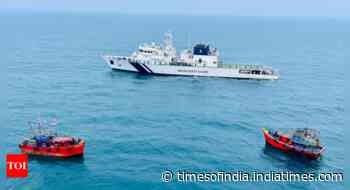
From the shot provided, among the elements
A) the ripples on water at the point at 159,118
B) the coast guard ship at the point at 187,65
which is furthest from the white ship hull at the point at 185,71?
the ripples on water at the point at 159,118

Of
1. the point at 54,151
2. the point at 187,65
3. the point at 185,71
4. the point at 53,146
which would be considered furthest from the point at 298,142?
the point at 187,65

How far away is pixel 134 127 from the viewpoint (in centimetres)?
8719

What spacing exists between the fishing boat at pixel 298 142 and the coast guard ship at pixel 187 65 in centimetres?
6286

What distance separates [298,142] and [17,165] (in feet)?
164

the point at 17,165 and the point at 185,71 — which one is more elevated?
the point at 185,71

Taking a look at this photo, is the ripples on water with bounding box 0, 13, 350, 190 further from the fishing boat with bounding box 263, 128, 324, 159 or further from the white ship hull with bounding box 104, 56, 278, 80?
the white ship hull with bounding box 104, 56, 278, 80

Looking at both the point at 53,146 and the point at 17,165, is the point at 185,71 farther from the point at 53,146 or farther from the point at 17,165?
the point at 17,165

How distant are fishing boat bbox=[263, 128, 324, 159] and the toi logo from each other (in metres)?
43.9

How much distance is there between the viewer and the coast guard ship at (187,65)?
468 feet

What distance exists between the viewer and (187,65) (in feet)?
473

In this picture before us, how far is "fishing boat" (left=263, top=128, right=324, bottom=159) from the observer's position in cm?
7519

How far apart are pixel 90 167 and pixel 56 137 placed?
11445 millimetres

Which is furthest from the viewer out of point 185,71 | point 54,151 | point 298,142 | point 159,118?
point 185,71

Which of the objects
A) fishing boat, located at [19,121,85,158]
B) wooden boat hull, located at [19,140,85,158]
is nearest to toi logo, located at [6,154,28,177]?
wooden boat hull, located at [19,140,85,158]
